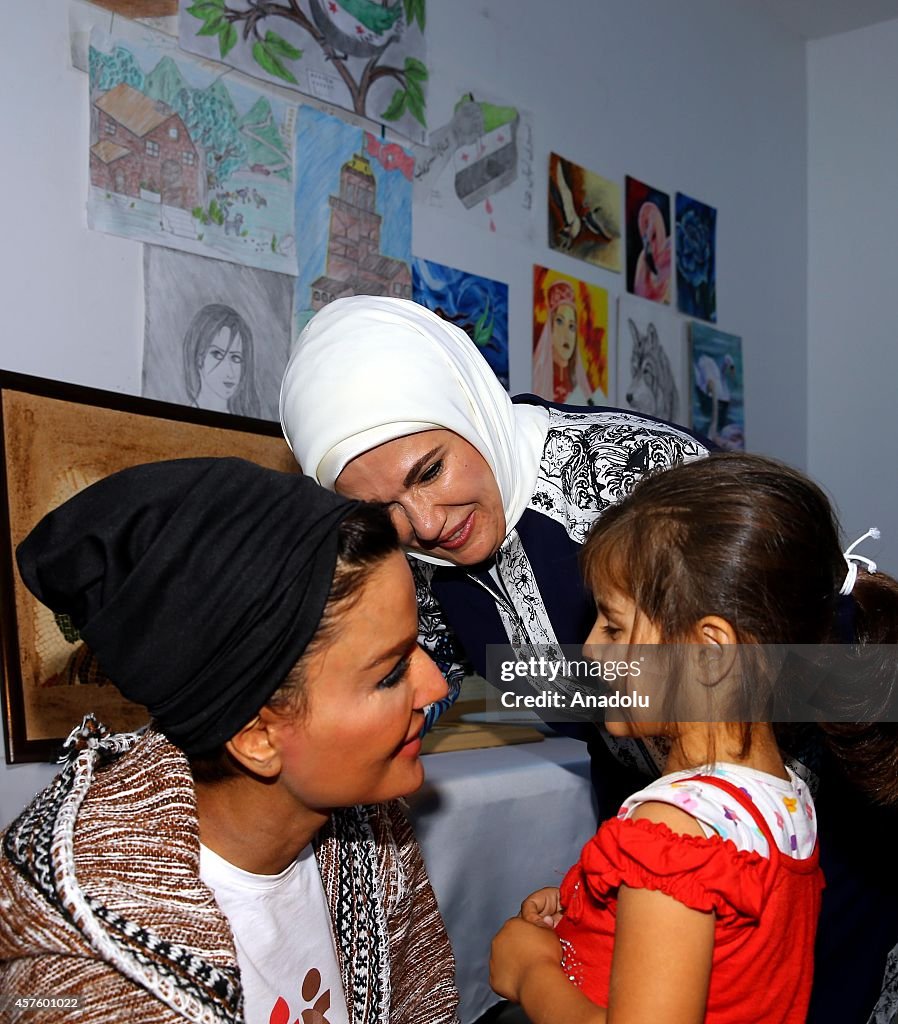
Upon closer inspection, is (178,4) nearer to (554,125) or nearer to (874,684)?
(554,125)

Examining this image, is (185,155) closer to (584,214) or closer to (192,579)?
(192,579)

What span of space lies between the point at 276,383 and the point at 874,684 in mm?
1408

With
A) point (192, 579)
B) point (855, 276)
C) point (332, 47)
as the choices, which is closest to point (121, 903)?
point (192, 579)

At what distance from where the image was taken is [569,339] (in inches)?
127

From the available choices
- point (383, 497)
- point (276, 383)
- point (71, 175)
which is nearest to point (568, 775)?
point (383, 497)

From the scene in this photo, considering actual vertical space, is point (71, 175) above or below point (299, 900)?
above

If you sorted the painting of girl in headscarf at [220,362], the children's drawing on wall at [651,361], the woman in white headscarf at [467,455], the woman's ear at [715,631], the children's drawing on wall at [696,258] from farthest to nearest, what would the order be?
1. the children's drawing on wall at [696,258]
2. the children's drawing on wall at [651,361]
3. the painting of girl in headscarf at [220,362]
4. the woman in white headscarf at [467,455]
5. the woman's ear at [715,631]

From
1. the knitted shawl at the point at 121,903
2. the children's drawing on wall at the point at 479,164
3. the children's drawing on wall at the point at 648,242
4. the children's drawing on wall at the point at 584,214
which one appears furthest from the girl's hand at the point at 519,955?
the children's drawing on wall at the point at 648,242

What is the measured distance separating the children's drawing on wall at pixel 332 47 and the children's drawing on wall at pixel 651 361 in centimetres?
110

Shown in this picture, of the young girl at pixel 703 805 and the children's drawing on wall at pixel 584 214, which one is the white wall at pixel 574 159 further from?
the young girl at pixel 703 805

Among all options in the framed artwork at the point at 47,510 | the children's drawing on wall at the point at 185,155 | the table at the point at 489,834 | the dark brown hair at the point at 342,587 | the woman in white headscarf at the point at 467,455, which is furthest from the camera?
the children's drawing on wall at the point at 185,155

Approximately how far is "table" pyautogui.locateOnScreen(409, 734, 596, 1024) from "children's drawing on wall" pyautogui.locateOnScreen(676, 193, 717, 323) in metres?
2.10

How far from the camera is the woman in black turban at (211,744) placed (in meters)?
0.93

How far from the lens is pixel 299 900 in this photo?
1178 millimetres
